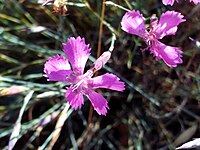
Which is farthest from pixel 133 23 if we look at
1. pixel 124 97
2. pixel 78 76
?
pixel 124 97

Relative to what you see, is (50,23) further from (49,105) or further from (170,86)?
(170,86)

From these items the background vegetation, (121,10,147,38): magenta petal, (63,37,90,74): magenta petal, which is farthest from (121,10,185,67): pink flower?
the background vegetation

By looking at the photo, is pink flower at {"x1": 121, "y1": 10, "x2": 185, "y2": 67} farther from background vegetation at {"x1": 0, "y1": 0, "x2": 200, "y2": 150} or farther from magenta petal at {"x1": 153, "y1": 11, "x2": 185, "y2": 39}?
background vegetation at {"x1": 0, "y1": 0, "x2": 200, "y2": 150}

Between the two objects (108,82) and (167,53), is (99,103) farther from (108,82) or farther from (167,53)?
(167,53)

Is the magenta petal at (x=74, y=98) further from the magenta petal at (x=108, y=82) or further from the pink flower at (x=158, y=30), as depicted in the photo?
the pink flower at (x=158, y=30)

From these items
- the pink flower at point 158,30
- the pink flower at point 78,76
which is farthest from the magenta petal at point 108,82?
the pink flower at point 158,30

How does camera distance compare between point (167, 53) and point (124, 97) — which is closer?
point (167, 53)

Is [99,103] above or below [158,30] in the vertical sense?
below
